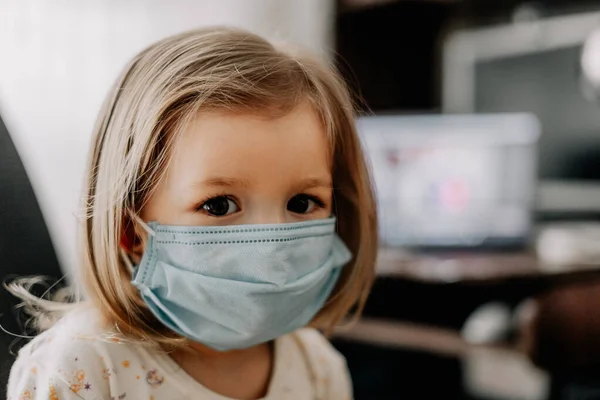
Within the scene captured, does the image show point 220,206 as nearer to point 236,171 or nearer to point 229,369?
point 236,171

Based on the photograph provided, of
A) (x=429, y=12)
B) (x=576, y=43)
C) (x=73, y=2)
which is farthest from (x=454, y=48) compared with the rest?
(x=73, y=2)

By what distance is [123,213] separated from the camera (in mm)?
622

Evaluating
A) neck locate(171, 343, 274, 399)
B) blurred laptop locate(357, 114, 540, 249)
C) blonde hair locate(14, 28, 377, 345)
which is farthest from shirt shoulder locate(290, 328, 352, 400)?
blurred laptop locate(357, 114, 540, 249)

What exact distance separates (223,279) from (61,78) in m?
0.35

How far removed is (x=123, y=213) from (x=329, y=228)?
0.63ft

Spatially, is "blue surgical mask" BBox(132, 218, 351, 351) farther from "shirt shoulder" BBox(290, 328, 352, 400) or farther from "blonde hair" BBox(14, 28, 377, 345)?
"shirt shoulder" BBox(290, 328, 352, 400)

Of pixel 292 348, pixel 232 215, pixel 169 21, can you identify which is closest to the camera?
pixel 232 215

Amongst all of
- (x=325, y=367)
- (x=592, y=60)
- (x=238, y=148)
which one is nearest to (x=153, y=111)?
(x=238, y=148)

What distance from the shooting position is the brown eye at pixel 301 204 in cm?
65

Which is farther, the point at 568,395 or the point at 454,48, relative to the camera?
the point at 454,48

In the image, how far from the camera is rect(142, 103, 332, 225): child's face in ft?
1.91

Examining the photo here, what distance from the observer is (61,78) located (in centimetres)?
79

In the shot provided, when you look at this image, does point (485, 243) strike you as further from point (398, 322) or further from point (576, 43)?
point (576, 43)

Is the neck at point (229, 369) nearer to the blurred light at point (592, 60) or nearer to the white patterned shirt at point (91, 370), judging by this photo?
the white patterned shirt at point (91, 370)
